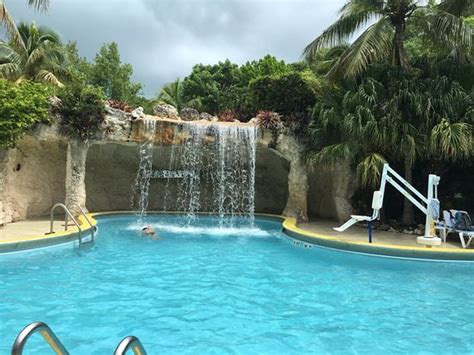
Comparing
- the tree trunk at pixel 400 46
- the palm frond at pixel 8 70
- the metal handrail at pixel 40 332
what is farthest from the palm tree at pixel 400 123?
the palm frond at pixel 8 70

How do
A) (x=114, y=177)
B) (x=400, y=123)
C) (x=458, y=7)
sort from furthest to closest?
(x=114, y=177) → (x=458, y=7) → (x=400, y=123)

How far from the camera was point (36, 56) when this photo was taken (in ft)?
73.1

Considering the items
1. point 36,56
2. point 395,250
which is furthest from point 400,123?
point 36,56

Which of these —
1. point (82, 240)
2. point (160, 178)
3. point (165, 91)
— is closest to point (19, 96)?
point (82, 240)

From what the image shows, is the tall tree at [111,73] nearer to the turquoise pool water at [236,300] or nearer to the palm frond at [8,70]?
the palm frond at [8,70]

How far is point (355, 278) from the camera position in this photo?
8.37 meters

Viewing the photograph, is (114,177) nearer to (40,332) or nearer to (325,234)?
(325,234)

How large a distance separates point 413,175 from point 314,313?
390 inches

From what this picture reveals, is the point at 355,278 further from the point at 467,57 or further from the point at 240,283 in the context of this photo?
the point at 467,57

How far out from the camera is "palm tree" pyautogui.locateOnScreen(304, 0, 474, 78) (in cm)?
1251

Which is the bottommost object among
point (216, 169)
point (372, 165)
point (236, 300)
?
point (236, 300)

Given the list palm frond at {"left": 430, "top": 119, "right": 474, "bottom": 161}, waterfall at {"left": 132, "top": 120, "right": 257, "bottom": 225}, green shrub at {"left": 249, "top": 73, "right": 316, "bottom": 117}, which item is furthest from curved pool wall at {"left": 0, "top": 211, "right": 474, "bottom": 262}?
green shrub at {"left": 249, "top": 73, "right": 316, "bottom": 117}

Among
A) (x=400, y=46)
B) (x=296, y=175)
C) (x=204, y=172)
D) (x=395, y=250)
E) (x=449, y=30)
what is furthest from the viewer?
(x=204, y=172)

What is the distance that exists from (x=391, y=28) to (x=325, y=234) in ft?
23.6
